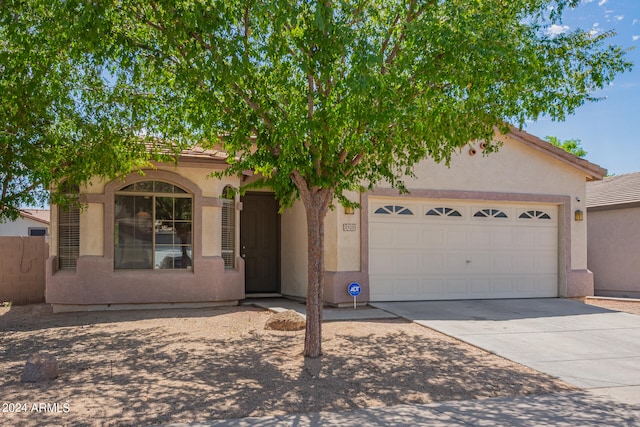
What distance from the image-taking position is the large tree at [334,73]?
6012 millimetres

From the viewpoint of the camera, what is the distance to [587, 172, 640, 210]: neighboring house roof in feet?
53.2

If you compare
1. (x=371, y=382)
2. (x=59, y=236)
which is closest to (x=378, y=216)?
(x=371, y=382)

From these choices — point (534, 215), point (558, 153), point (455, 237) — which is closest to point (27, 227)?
point (455, 237)

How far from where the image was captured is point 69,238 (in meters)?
10.8

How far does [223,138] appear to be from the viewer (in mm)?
7117

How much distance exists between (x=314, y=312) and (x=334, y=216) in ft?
14.6

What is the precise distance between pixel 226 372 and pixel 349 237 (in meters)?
5.28

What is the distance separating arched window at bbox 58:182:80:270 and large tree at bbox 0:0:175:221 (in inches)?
61.7

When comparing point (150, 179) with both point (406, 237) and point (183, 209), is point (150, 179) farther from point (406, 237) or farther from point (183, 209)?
point (406, 237)

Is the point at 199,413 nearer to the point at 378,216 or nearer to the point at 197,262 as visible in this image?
the point at 197,262

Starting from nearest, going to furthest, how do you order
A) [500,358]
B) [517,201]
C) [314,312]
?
[314,312]
[500,358]
[517,201]

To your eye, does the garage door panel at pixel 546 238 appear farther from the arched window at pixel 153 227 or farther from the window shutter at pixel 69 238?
the window shutter at pixel 69 238

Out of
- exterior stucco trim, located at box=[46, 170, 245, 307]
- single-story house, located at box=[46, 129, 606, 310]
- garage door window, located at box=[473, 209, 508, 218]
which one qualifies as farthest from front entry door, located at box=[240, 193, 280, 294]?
garage door window, located at box=[473, 209, 508, 218]

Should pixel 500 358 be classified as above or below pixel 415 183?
below
